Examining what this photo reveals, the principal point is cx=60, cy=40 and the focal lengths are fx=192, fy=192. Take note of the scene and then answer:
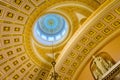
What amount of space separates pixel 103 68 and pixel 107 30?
74.7 inches

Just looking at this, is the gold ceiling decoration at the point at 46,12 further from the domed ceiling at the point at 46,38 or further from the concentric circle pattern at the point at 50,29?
the concentric circle pattern at the point at 50,29

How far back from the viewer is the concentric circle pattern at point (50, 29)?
1301 centimetres

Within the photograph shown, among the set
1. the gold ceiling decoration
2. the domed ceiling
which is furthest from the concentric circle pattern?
the gold ceiling decoration

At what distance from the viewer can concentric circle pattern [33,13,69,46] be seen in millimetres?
13014

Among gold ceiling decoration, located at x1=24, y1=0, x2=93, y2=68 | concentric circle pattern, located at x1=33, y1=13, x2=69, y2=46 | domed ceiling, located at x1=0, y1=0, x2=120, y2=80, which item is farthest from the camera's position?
concentric circle pattern, located at x1=33, y1=13, x2=69, y2=46

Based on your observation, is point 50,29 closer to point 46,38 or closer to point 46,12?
point 46,38

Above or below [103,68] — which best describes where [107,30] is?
above

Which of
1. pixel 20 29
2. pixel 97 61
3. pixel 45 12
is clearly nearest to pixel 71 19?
pixel 45 12

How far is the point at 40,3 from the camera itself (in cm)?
1002

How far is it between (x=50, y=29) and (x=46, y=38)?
3.80 feet

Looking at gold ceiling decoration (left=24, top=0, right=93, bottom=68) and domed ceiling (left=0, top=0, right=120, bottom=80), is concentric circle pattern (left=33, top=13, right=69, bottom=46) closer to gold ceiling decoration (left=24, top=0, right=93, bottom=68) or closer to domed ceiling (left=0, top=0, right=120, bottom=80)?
domed ceiling (left=0, top=0, right=120, bottom=80)

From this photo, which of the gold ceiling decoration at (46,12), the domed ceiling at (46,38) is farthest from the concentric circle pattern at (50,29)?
the gold ceiling decoration at (46,12)

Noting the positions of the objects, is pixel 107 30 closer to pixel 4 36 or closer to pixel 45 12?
pixel 45 12

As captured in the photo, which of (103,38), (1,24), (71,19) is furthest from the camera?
(71,19)
